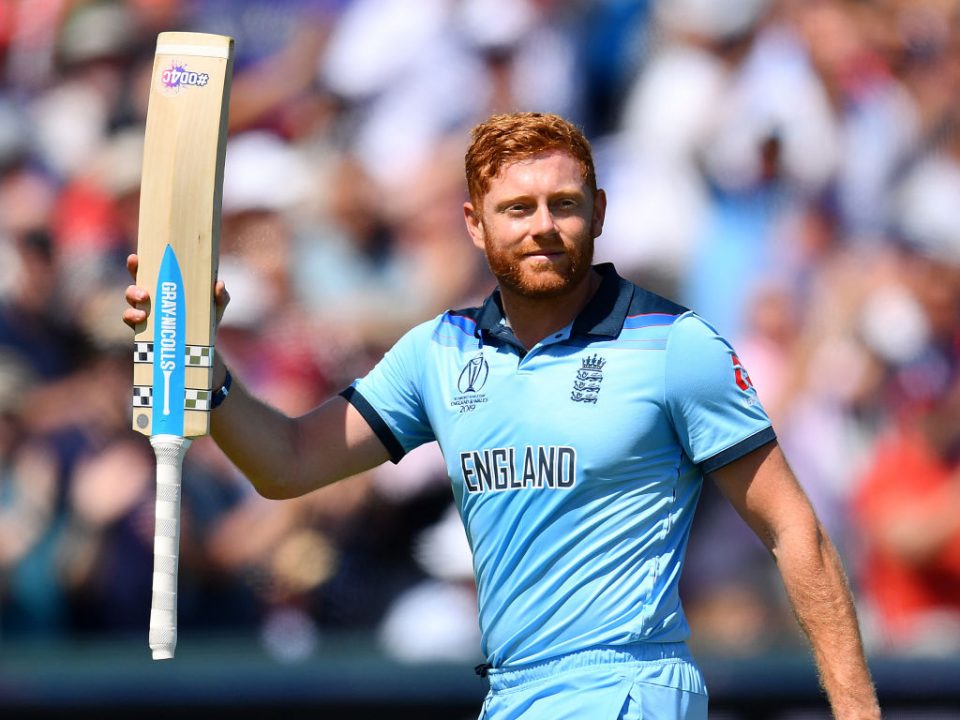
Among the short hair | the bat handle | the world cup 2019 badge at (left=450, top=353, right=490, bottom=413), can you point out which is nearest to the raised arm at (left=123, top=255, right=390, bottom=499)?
the bat handle

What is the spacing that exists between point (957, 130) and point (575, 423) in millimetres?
4851

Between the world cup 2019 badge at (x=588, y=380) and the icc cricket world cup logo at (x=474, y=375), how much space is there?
0.78ft

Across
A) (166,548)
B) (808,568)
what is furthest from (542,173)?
(166,548)

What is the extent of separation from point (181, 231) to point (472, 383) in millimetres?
776

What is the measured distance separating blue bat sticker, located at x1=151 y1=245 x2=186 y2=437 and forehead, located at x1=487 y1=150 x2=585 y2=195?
796 millimetres

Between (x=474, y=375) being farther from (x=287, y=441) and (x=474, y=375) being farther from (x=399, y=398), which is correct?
(x=287, y=441)

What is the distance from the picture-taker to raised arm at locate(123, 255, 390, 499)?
140 inches

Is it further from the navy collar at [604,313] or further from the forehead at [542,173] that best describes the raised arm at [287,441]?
the forehead at [542,173]

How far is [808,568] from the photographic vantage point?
A: 10.3 ft

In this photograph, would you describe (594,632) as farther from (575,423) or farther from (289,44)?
(289,44)

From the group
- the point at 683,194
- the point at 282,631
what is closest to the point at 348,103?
the point at 683,194

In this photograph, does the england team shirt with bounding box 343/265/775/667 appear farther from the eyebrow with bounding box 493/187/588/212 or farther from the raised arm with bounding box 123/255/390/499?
the raised arm with bounding box 123/255/390/499

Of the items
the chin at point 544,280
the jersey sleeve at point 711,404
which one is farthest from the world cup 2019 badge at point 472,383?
the jersey sleeve at point 711,404

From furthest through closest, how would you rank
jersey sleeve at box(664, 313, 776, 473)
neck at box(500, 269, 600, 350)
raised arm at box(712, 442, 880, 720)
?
neck at box(500, 269, 600, 350) < jersey sleeve at box(664, 313, 776, 473) < raised arm at box(712, 442, 880, 720)
